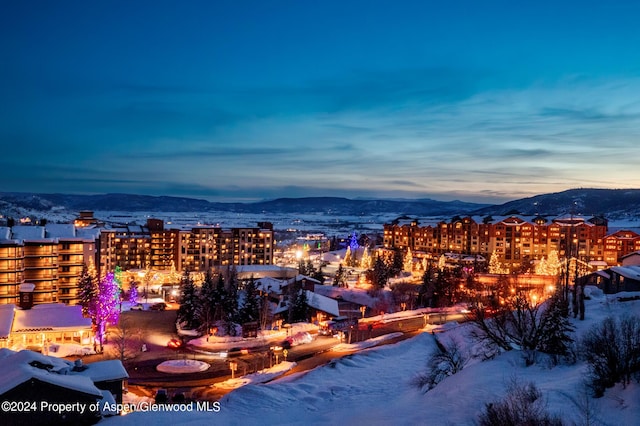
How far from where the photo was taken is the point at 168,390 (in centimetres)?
2911

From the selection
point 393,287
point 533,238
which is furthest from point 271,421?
Answer: point 533,238

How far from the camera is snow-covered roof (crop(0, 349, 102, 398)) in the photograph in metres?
17.6

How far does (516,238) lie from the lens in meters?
94.6

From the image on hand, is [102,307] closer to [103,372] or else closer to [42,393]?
[103,372]

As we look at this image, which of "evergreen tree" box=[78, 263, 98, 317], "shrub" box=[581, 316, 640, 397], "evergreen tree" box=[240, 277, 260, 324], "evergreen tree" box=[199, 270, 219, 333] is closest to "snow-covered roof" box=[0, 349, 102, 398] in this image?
"shrub" box=[581, 316, 640, 397]

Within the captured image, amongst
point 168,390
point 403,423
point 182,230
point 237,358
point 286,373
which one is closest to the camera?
point 403,423

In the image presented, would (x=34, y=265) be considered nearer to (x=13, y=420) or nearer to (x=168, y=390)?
(x=168, y=390)

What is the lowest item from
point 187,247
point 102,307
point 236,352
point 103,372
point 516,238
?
point 236,352

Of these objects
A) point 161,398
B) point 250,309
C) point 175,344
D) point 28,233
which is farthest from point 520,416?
point 28,233

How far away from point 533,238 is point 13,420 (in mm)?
90552

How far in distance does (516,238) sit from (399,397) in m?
79.4

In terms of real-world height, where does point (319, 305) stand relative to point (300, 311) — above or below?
above

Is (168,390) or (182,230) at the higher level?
(182,230)

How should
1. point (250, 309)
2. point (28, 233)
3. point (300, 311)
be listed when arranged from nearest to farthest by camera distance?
point (250, 309) < point (28, 233) < point (300, 311)
